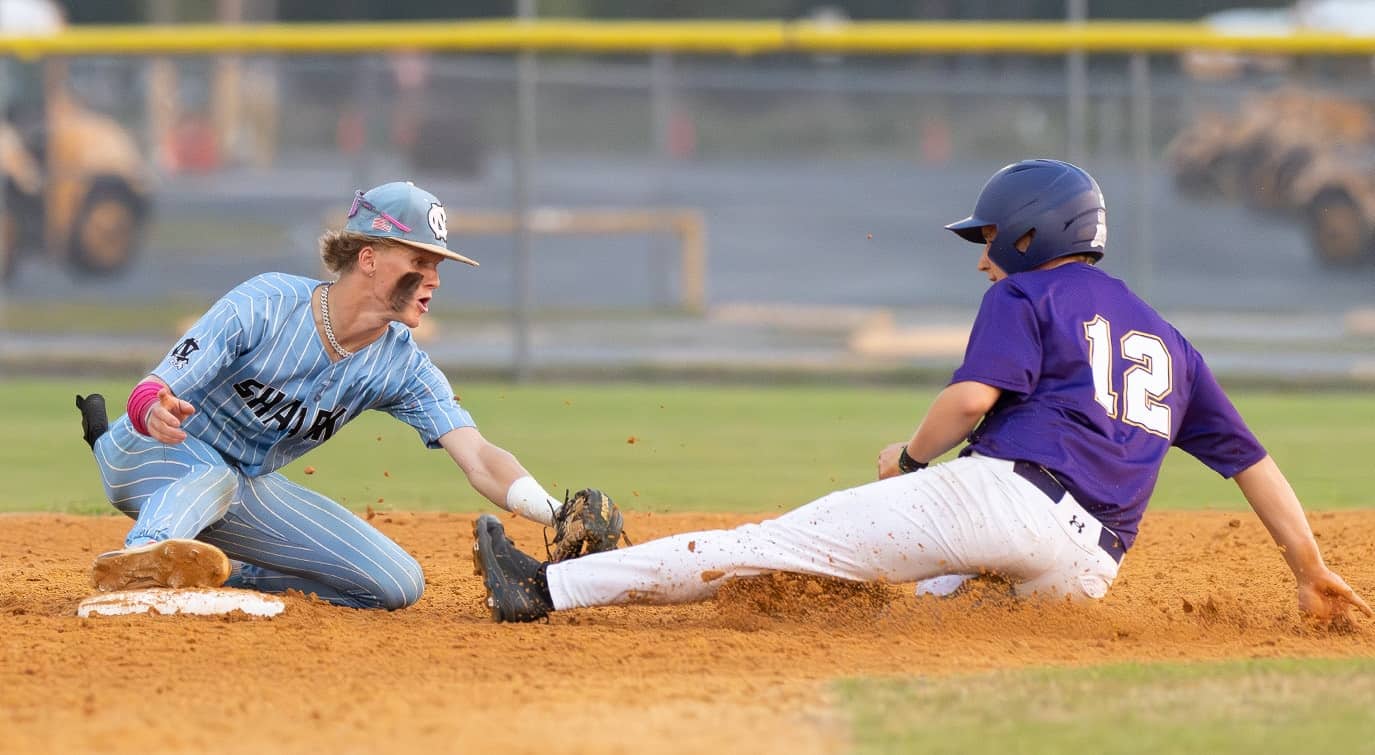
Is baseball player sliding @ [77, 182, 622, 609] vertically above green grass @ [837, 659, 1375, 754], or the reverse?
baseball player sliding @ [77, 182, 622, 609]

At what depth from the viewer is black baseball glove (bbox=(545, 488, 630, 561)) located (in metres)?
4.83

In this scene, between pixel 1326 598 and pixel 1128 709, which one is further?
pixel 1326 598

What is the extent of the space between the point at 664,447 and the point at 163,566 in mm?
5078

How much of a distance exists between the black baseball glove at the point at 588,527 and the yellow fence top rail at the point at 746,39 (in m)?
8.65

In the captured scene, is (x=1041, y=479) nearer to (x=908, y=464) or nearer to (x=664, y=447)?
(x=908, y=464)

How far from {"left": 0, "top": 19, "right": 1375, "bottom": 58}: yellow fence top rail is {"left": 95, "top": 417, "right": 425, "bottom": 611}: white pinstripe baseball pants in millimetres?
8270

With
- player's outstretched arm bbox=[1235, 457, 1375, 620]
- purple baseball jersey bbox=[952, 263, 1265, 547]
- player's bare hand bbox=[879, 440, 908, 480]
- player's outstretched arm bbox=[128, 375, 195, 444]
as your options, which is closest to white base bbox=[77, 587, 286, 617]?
player's outstretched arm bbox=[128, 375, 195, 444]

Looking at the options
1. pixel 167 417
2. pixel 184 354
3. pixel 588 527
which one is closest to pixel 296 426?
pixel 184 354

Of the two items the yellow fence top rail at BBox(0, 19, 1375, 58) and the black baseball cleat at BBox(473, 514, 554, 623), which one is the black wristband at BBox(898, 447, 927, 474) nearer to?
the black baseball cleat at BBox(473, 514, 554, 623)

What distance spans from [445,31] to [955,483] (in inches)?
373

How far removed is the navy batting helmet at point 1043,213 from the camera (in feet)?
15.0

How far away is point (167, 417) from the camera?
179 inches

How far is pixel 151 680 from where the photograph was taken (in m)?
4.02

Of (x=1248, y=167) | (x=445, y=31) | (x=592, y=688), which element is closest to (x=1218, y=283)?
Result: (x=1248, y=167)
